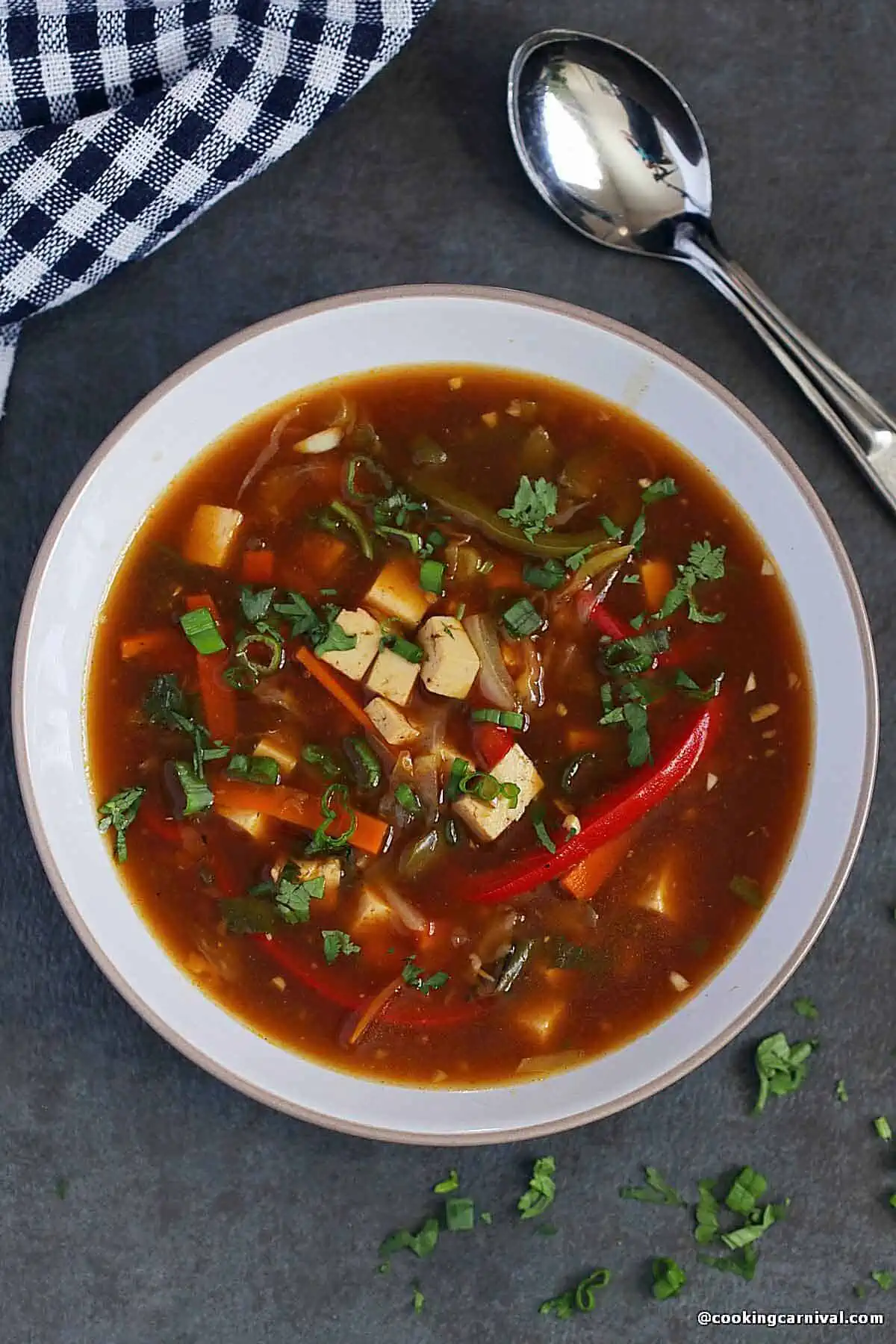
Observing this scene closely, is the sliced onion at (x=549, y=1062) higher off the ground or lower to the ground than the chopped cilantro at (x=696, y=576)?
lower

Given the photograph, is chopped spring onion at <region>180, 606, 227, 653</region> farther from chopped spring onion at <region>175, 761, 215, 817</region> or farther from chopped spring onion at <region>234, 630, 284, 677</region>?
chopped spring onion at <region>175, 761, 215, 817</region>

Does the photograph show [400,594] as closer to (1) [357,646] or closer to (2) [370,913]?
(1) [357,646]

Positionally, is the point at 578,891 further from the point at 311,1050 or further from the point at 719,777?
the point at 311,1050

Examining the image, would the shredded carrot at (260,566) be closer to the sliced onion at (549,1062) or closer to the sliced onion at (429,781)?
the sliced onion at (429,781)

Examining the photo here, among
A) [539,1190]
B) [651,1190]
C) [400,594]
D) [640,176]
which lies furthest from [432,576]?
[651,1190]

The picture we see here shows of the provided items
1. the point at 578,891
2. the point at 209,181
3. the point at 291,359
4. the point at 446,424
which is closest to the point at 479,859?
the point at 578,891

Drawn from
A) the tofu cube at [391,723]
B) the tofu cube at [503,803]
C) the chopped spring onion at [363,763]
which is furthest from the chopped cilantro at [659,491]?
the chopped spring onion at [363,763]

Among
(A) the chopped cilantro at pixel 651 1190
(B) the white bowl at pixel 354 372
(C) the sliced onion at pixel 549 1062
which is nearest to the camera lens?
(B) the white bowl at pixel 354 372
